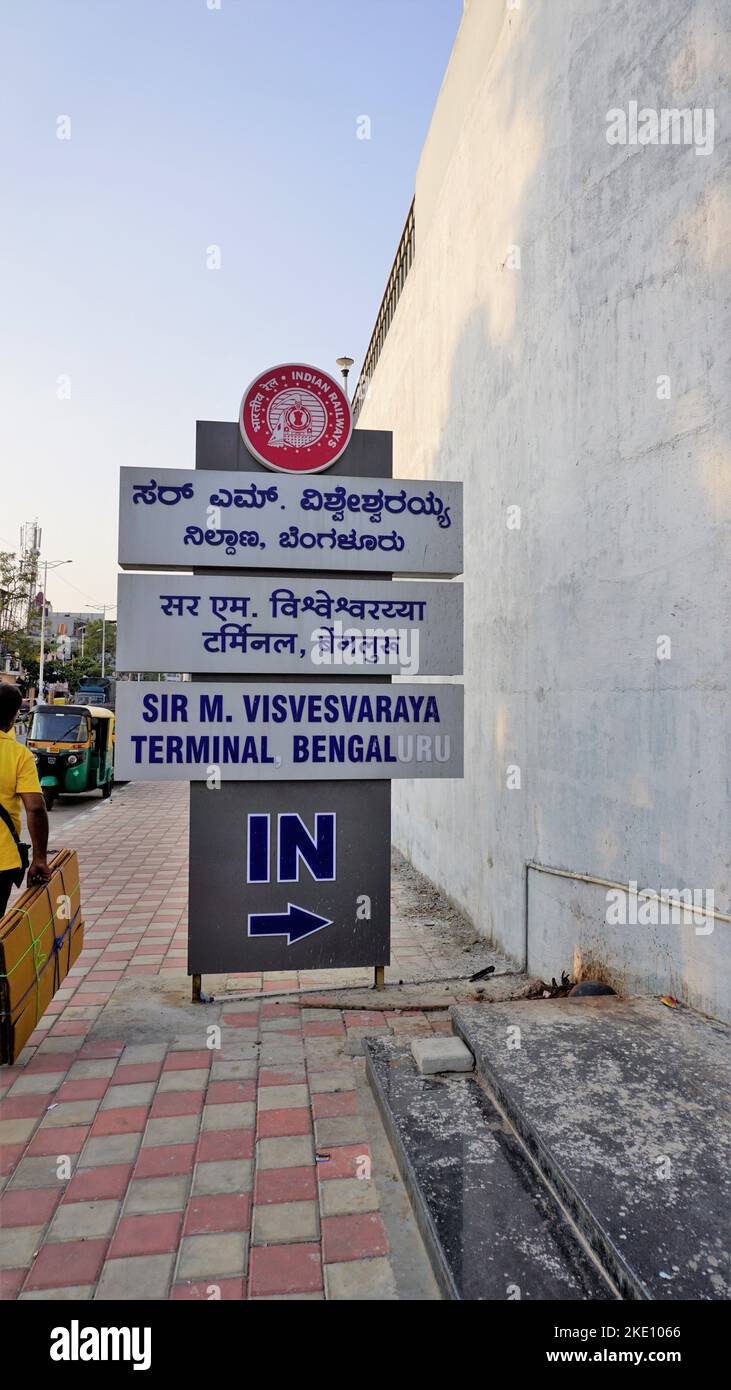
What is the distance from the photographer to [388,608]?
537 cm

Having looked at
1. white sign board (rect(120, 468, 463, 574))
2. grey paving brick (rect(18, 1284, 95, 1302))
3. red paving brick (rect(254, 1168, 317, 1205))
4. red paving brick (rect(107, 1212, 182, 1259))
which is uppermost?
white sign board (rect(120, 468, 463, 574))

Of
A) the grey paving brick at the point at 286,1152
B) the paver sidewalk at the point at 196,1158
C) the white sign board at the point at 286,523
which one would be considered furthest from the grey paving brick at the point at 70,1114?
the white sign board at the point at 286,523

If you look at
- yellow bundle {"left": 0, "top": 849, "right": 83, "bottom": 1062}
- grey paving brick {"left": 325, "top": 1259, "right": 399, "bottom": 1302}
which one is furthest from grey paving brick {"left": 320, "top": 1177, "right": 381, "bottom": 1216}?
yellow bundle {"left": 0, "top": 849, "right": 83, "bottom": 1062}

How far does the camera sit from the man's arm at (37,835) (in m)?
4.44

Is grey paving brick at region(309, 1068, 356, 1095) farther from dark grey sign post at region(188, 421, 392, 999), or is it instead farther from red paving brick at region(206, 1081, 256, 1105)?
dark grey sign post at region(188, 421, 392, 999)

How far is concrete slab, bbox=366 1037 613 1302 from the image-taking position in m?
2.41

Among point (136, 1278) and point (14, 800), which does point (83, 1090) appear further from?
point (14, 800)

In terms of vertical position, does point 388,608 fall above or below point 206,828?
above

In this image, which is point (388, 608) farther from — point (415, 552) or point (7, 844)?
point (7, 844)

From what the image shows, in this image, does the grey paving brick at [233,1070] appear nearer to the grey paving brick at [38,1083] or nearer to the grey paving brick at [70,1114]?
the grey paving brick at [70,1114]

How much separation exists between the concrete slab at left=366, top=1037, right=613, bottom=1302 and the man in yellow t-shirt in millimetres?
2210

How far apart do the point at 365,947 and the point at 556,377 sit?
3.98 m
